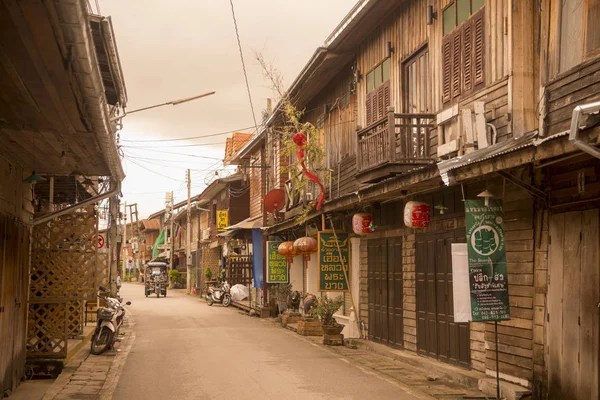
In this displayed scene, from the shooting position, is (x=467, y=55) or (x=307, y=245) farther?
(x=307, y=245)

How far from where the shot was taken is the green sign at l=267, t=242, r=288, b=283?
26391mm

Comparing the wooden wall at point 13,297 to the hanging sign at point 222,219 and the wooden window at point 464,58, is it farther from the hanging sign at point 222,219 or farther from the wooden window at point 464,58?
the hanging sign at point 222,219

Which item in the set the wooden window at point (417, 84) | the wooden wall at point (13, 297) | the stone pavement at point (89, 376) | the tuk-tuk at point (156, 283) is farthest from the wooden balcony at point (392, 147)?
the tuk-tuk at point (156, 283)

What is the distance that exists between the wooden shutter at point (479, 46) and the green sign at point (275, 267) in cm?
1552

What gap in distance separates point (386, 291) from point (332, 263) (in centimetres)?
218

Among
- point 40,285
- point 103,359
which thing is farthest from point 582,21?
point 103,359

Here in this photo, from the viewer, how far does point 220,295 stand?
123 feet

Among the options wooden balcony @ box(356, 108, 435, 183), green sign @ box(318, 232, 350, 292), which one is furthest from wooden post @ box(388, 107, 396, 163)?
green sign @ box(318, 232, 350, 292)

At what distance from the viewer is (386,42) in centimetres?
1662

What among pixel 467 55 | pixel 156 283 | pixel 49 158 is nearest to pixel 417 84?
pixel 467 55

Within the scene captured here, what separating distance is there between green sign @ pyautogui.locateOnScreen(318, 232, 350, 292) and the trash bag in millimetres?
16208

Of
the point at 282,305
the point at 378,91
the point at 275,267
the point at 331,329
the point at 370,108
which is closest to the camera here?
the point at 378,91

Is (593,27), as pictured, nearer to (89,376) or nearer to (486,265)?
(486,265)

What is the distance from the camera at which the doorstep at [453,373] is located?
10220 mm
